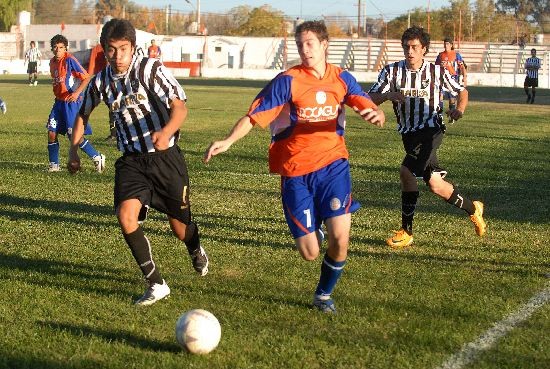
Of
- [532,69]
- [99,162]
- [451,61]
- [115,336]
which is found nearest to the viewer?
[115,336]

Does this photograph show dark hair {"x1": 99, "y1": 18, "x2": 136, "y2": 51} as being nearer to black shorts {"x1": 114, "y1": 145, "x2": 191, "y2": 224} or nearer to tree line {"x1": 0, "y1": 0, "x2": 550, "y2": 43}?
black shorts {"x1": 114, "y1": 145, "x2": 191, "y2": 224}

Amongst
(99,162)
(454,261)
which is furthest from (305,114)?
(99,162)

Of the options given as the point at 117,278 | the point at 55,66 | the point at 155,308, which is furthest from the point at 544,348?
the point at 55,66

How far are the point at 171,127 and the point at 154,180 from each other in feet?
1.63

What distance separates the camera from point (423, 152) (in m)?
8.71

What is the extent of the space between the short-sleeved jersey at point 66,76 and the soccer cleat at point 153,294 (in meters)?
7.58

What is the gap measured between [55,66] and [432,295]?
8.72m

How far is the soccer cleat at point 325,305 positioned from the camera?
20.1ft

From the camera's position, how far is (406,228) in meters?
8.63

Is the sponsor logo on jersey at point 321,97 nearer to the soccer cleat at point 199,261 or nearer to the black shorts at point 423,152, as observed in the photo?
the soccer cleat at point 199,261

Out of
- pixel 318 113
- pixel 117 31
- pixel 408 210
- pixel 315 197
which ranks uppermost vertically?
pixel 117 31

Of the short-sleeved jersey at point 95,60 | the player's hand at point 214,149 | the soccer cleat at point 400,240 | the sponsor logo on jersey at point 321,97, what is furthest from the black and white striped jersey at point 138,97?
the short-sleeved jersey at point 95,60

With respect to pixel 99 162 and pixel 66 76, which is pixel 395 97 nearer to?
pixel 99 162

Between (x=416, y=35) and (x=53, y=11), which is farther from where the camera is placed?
(x=53, y=11)
